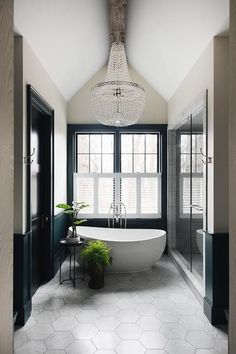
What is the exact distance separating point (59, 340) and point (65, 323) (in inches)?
10.7

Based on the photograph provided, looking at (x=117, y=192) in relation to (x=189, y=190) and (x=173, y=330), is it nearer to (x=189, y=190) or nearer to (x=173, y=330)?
(x=189, y=190)

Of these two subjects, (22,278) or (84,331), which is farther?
(22,278)

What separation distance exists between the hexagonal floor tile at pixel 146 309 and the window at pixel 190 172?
4.05ft

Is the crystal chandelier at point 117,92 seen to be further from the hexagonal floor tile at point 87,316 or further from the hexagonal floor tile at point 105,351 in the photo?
the hexagonal floor tile at point 105,351

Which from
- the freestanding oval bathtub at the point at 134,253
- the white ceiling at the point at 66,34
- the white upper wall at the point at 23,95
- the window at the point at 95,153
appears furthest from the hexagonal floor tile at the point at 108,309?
the white ceiling at the point at 66,34

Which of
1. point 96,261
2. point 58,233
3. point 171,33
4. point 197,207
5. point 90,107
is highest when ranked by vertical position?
point 171,33

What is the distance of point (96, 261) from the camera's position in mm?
3297

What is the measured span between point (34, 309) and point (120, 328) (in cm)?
94

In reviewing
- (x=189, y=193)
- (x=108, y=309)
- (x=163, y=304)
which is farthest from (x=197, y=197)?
(x=108, y=309)

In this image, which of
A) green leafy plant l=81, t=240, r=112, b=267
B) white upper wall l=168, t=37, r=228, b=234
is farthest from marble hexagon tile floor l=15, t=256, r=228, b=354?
white upper wall l=168, t=37, r=228, b=234

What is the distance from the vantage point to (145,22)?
313 centimetres

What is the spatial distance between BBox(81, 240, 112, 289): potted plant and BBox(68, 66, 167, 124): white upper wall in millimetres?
2313

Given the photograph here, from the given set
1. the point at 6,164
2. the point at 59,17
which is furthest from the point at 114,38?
the point at 6,164

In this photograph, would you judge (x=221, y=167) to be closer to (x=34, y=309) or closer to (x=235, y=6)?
(x=235, y=6)
